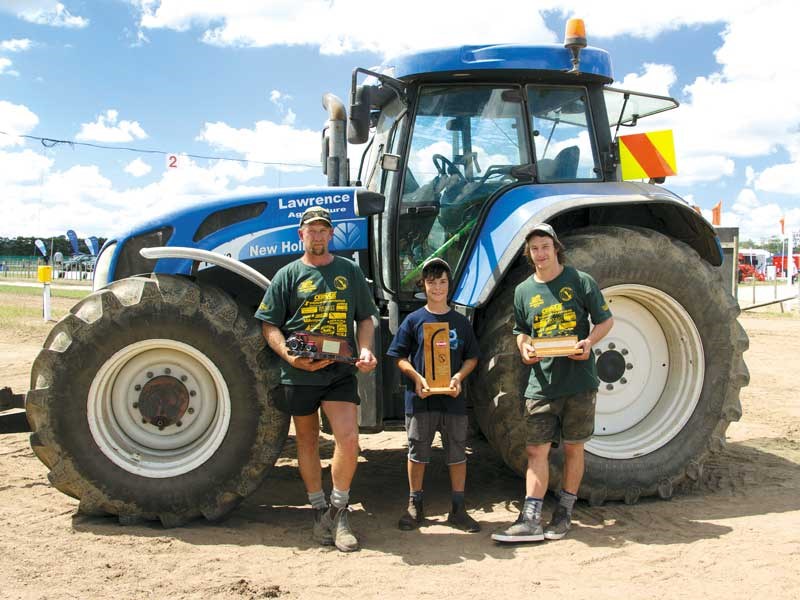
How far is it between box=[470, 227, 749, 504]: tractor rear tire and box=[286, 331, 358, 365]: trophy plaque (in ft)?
2.94

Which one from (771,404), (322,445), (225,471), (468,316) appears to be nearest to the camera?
(225,471)

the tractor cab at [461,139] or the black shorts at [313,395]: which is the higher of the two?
the tractor cab at [461,139]

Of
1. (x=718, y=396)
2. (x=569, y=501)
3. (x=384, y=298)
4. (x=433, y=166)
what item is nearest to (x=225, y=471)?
(x=384, y=298)

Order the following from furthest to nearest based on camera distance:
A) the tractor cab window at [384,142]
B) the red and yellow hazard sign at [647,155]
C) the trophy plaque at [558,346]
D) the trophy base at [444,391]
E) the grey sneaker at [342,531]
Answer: the red and yellow hazard sign at [647,155] → the tractor cab window at [384,142] → the trophy base at [444,391] → the trophy plaque at [558,346] → the grey sneaker at [342,531]

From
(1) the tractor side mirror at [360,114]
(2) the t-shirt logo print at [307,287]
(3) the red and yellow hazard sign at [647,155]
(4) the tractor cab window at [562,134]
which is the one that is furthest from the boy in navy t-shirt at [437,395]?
(3) the red and yellow hazard sign at [647,155]

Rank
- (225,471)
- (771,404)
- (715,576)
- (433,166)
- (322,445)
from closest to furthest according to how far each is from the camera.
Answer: (715,576) → (225,471) → (433,166) → (322,445) → (771,404)

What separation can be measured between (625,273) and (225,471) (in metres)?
2.56

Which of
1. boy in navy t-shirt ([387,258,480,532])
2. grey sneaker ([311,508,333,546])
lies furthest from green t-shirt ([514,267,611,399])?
grey sneaker ([311,508,333,546])

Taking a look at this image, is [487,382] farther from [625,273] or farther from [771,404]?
[771,404]

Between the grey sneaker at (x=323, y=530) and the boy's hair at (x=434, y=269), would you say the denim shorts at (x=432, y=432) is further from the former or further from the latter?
the boy's hair at (x=434, y=269)

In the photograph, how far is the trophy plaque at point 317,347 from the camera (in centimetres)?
372

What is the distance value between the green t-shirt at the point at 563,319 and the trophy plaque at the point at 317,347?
3.24 ft

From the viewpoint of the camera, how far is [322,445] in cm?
599

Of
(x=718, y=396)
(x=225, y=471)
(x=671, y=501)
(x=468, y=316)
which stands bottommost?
(x=671, y=501)
